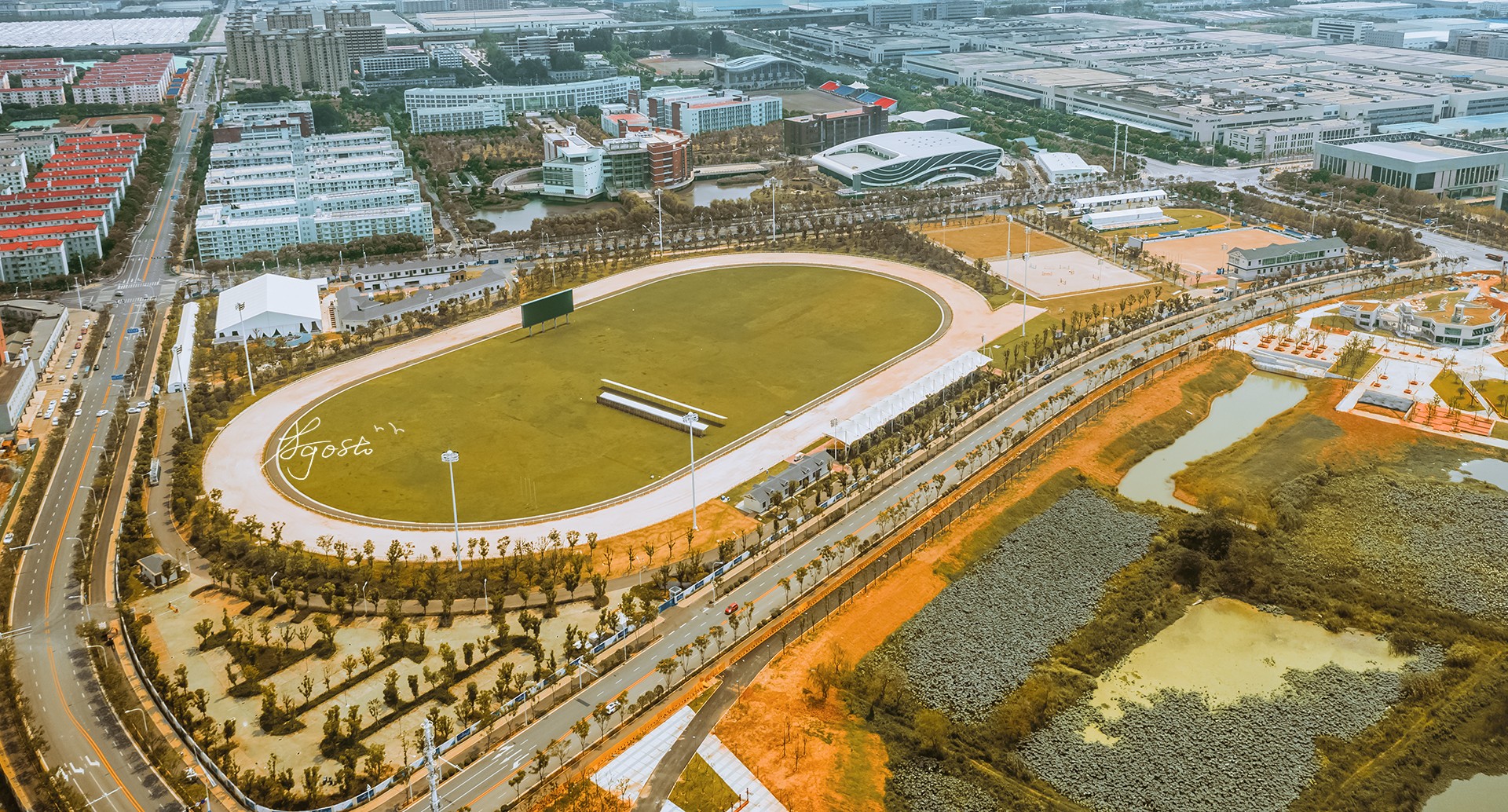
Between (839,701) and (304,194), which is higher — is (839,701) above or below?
below

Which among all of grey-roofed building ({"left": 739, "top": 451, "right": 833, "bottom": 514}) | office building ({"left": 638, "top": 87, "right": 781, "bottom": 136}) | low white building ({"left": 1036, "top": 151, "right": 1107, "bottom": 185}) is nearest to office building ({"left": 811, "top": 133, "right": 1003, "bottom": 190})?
low white building ({"left": 1036, "top": 151, "right": 1107, "bottom": 185})

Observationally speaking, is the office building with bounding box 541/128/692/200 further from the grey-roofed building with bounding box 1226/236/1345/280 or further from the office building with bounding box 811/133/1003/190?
the grey-roofed building with bounding box 1226/236/1345/280

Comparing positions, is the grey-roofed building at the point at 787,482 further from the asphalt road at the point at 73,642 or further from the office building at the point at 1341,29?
the office building at the point at 1341,29

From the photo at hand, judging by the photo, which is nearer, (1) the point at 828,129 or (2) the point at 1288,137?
(2) the point at 1288,137

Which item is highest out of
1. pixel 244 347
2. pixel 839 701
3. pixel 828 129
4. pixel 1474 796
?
pixel 828 129

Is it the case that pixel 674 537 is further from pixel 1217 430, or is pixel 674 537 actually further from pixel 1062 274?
pixel 1062 274

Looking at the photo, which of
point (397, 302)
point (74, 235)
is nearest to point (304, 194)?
point (74, 235)

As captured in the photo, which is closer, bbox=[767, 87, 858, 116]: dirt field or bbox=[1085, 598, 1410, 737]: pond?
bbox=[1085, 598, 1410, 737]: pond
